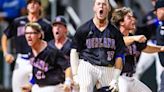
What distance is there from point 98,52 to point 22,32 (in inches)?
117

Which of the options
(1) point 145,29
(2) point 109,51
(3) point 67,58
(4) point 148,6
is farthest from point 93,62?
(4) point 148,6

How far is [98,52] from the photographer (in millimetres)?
10008

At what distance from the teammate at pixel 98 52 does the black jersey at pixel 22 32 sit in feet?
8.07

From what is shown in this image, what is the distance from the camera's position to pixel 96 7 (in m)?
9.98

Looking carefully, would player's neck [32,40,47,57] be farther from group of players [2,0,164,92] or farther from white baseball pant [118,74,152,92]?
white baseball pant [118,74,152,92]

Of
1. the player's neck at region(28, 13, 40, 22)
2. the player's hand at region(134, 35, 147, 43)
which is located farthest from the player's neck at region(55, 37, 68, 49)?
the player's hand at region(134, 35, 147, 43)

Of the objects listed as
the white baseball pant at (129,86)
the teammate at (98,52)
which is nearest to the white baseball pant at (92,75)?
the teammate at (98,52)

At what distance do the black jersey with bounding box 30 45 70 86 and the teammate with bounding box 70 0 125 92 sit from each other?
46.4 inches

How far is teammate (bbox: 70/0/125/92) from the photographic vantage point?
9938 millimetres

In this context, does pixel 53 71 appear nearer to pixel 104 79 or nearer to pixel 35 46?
pixel 35 46

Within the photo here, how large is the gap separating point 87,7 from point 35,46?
2.53 m

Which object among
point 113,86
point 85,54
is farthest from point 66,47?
point 113,86

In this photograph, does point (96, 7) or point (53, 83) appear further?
point (53, 83)

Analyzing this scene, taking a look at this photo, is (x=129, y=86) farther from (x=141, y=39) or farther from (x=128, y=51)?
(x=141, y=39)
